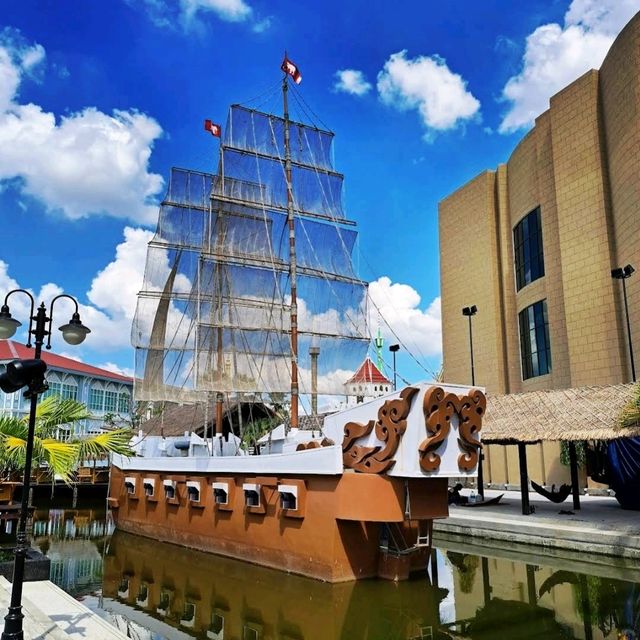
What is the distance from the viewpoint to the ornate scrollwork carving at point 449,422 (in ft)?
36.4

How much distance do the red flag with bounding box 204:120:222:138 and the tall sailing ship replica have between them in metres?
0.12

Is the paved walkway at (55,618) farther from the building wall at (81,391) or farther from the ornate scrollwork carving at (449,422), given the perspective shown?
the building wall at (81,391)

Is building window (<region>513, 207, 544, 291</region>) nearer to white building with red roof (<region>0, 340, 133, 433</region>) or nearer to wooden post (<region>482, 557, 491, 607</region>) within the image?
wooden post (<region>482, 557, 491, 607</region>)

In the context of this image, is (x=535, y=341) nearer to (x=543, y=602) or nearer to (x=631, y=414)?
(x=631, y=414)

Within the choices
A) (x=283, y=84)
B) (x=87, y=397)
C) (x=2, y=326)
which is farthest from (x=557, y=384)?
(x=87, y=397)

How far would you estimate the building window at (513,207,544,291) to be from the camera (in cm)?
2920

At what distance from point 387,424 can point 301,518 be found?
2.67 metres

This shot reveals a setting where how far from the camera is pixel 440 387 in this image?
37.2 ft

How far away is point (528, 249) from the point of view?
30234mm

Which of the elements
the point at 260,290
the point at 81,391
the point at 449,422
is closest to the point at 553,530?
the point at 449,422

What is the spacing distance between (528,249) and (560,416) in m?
15.6

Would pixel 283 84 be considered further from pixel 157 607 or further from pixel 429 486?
pixel 157 607

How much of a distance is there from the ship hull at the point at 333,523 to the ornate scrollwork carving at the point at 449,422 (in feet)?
2.46

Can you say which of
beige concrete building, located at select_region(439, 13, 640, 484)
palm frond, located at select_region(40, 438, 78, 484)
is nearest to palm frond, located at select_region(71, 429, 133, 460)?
palm frond, located at select_region(40, 438, 78, 484)
